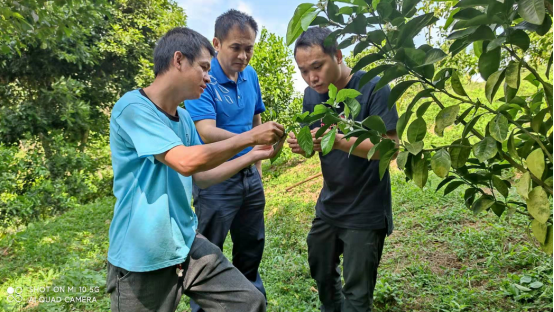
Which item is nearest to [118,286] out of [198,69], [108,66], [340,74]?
[198,69]

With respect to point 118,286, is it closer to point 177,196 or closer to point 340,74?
point 177,196

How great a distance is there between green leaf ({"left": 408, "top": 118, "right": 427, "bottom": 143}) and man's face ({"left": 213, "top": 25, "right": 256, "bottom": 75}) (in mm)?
1332

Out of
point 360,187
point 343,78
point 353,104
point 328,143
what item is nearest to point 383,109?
point 343,78

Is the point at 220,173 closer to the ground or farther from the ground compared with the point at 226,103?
closer to the ground

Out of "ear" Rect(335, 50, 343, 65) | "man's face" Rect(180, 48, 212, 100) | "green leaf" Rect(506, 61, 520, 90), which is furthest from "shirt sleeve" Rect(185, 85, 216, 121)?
"green leaf" Rect(506, 61, 520, 90)

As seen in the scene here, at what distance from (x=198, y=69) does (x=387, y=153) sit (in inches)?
34.3

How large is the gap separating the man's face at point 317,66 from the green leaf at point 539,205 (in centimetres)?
108

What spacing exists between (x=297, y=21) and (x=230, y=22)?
1312mm

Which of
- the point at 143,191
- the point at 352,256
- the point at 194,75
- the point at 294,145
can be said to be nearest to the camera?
the point at 143,191

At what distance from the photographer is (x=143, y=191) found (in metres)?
1.56

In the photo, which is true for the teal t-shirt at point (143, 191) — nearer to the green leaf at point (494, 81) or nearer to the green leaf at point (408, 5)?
the green leaf at point (408, 5)

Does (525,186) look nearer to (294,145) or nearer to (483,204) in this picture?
(483,204)

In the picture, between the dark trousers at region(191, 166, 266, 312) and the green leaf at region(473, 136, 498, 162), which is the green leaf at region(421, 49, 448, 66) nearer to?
the green leaf at region(473, 136, 498, 162)

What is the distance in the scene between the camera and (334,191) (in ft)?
6.68
